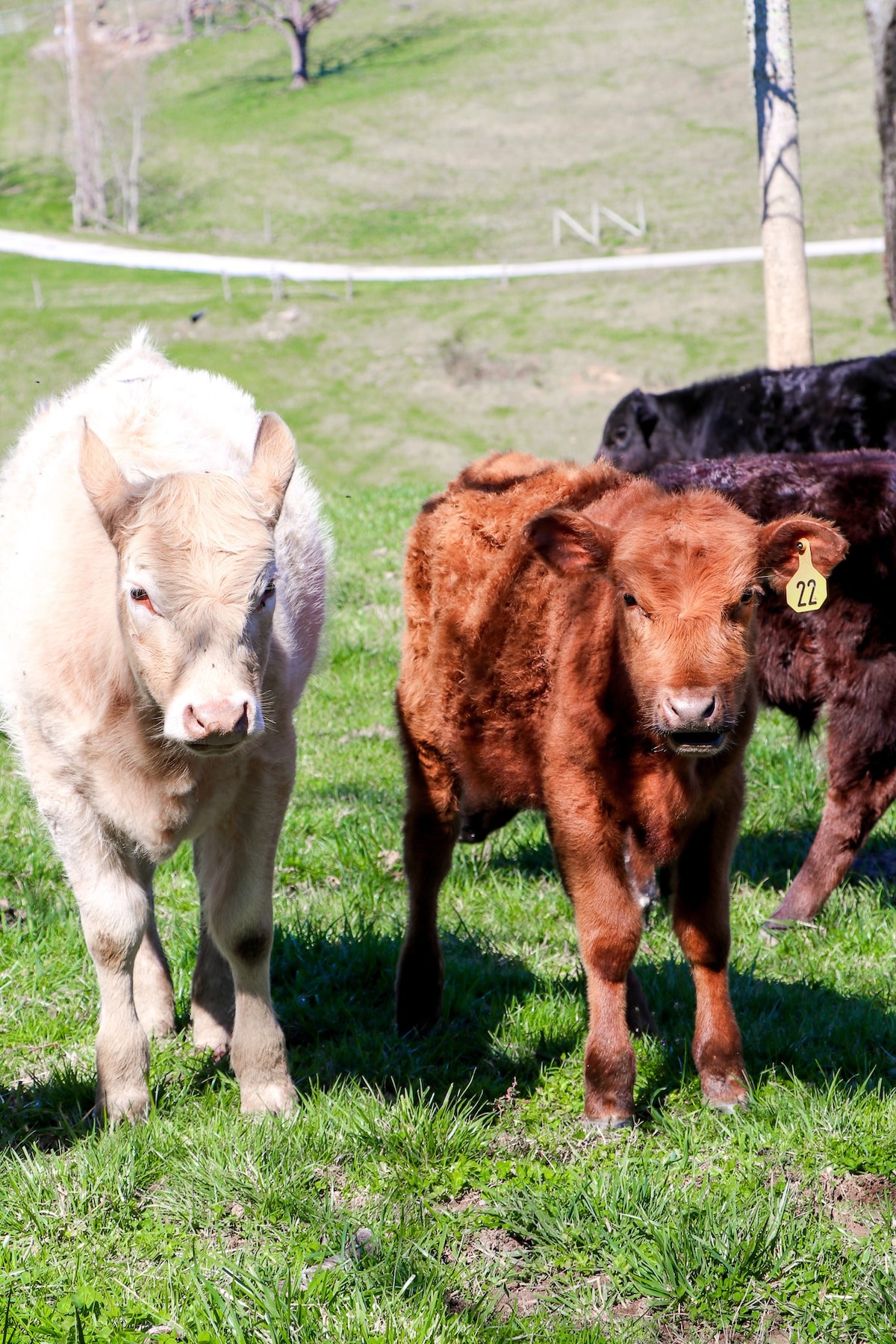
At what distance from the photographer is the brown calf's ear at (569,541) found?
12.4 feet

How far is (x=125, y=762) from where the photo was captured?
3707 millimetres

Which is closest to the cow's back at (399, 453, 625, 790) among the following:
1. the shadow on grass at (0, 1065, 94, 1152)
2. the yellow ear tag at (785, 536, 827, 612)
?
the yellow ear tag at (785, 536, 827, 612)

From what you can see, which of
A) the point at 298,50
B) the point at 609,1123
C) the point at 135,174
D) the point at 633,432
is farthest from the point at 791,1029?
the point at 298,50

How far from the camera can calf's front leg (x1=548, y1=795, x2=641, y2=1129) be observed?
12.0ft

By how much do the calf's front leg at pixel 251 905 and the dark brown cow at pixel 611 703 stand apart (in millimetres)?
611

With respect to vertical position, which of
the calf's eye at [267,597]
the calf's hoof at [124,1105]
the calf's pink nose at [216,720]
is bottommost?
the calf's hoof at [124,1105]

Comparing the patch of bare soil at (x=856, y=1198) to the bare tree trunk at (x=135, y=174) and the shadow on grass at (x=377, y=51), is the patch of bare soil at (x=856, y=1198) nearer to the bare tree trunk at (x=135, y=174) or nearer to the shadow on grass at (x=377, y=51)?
the bare tree trunk at (x=135, y=174)

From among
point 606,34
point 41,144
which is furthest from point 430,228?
point 606,34

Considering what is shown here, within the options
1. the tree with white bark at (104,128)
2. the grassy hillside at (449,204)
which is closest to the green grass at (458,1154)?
the grassy hillside at (449,204)

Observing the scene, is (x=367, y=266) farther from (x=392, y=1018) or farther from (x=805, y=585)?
(x=805, y=585)

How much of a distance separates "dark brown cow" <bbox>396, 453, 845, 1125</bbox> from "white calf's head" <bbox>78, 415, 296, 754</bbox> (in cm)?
86

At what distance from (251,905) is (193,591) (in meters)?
1.10

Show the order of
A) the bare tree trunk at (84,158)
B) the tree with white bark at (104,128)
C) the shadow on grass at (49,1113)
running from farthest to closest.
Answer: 1. the tree with white bark at (104,128)
2. the bare tree trunk at (84,158)
3. the shadow on grass at (49,1113)

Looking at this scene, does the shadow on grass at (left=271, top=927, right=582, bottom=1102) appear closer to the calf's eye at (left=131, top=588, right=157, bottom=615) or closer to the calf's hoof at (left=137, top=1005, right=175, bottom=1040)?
the calf's hoof at (left=137, top=1005, right=175, bottom=1040)
